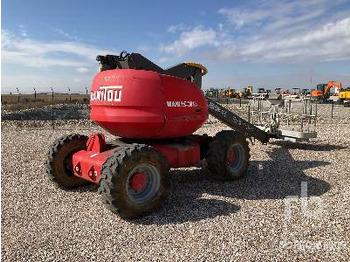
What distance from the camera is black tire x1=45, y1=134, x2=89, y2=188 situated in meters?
6.97

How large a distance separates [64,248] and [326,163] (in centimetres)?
752

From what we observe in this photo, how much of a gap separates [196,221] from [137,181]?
1.15 m

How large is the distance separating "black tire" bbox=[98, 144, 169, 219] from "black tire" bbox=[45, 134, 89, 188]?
179cm

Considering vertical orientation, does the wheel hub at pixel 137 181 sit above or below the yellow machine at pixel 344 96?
below

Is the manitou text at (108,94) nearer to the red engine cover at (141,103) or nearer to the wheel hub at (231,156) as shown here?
the red engine cover at (141,103)

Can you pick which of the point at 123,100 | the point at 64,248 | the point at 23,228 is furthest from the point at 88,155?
the point at 64,248

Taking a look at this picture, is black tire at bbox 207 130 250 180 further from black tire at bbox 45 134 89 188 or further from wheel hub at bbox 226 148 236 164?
black tire at bbox 45 134 89 188

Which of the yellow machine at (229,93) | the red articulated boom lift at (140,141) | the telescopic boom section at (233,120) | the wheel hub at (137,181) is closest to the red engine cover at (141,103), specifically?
the red articulated boom lift at (140,141)

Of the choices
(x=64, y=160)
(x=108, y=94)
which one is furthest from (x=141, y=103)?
(x=64, y=160)

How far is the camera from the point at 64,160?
7105mm

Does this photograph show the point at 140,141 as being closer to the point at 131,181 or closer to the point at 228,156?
the point at 131,181

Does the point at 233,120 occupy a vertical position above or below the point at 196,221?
above

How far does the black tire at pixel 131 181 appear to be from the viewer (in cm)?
536

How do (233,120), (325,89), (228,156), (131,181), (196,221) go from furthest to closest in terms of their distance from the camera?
(325,89) < (233,120) < (228,156) < (131,181) < (196,221)
